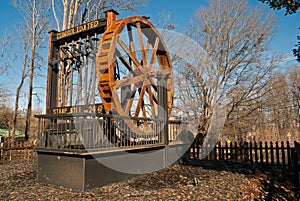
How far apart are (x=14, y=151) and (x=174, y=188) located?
7.74 metres

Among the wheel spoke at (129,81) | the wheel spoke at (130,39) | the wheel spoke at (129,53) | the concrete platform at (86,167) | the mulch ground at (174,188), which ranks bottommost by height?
the mulch ground at (174,188)

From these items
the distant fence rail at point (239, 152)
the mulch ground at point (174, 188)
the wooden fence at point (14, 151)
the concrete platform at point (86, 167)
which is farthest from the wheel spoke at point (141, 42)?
the wooden fence at point (14, 151)

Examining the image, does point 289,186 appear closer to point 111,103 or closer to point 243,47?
point 111,103

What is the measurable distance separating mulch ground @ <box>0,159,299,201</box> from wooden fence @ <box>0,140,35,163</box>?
330 cm

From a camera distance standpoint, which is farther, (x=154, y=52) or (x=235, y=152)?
(x=235, y=152)

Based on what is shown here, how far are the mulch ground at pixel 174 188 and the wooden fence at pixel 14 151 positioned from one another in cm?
330

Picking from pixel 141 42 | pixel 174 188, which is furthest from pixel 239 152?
pixel 141 42

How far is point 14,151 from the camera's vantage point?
977 centimetres

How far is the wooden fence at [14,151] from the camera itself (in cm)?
934

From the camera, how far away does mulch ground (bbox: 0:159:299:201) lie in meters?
4.29

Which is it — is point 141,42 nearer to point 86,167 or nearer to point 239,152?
point 86,167

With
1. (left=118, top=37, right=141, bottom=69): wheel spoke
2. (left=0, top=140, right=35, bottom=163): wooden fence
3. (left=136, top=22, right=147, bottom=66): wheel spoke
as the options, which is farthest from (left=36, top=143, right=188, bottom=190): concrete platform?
(left=0, top=140, right=35, bottom=163): wooden fence

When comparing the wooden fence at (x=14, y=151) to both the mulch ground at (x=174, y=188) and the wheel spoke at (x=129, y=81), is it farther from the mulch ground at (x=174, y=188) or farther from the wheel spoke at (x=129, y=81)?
the wheel spoke at (x=129, y=81)

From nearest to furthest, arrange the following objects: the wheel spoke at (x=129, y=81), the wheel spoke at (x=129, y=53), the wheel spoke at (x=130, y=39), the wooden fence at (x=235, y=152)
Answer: the wheel spoke at (x=129, y=81) → the wheel spoke at (x=129, y=53) → the wheel spoke at (x=130, y=39) → the wooden fence at (x=235, y=152)
